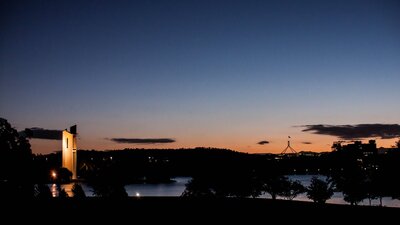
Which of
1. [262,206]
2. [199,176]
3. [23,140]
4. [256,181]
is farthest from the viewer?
[256,181]

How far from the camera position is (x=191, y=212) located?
14031mm

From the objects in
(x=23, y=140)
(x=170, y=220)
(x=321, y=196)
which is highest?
(x=23, y=140)

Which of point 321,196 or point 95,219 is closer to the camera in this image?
point 95,219

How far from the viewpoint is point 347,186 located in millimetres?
57812

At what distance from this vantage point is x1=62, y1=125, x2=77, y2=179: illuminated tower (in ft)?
256

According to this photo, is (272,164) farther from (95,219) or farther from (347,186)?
(95,219)

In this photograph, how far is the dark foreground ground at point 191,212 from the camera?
1258 cm

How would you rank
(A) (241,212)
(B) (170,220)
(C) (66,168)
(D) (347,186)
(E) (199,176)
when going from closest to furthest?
1. (B) (170,220)
2. (A) (241,212)
3. (E) (199,176)
4. (D) (347,186)
5. (C) (66,168)

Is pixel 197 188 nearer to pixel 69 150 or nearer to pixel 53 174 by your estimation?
pixel 53 174

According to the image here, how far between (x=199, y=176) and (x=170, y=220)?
39.9 metres

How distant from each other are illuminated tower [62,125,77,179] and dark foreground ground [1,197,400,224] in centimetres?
6465

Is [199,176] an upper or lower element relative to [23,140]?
lower

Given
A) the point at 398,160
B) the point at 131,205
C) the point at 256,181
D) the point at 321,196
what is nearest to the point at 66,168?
the point at 256,181

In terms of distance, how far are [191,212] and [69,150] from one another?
69.3m
